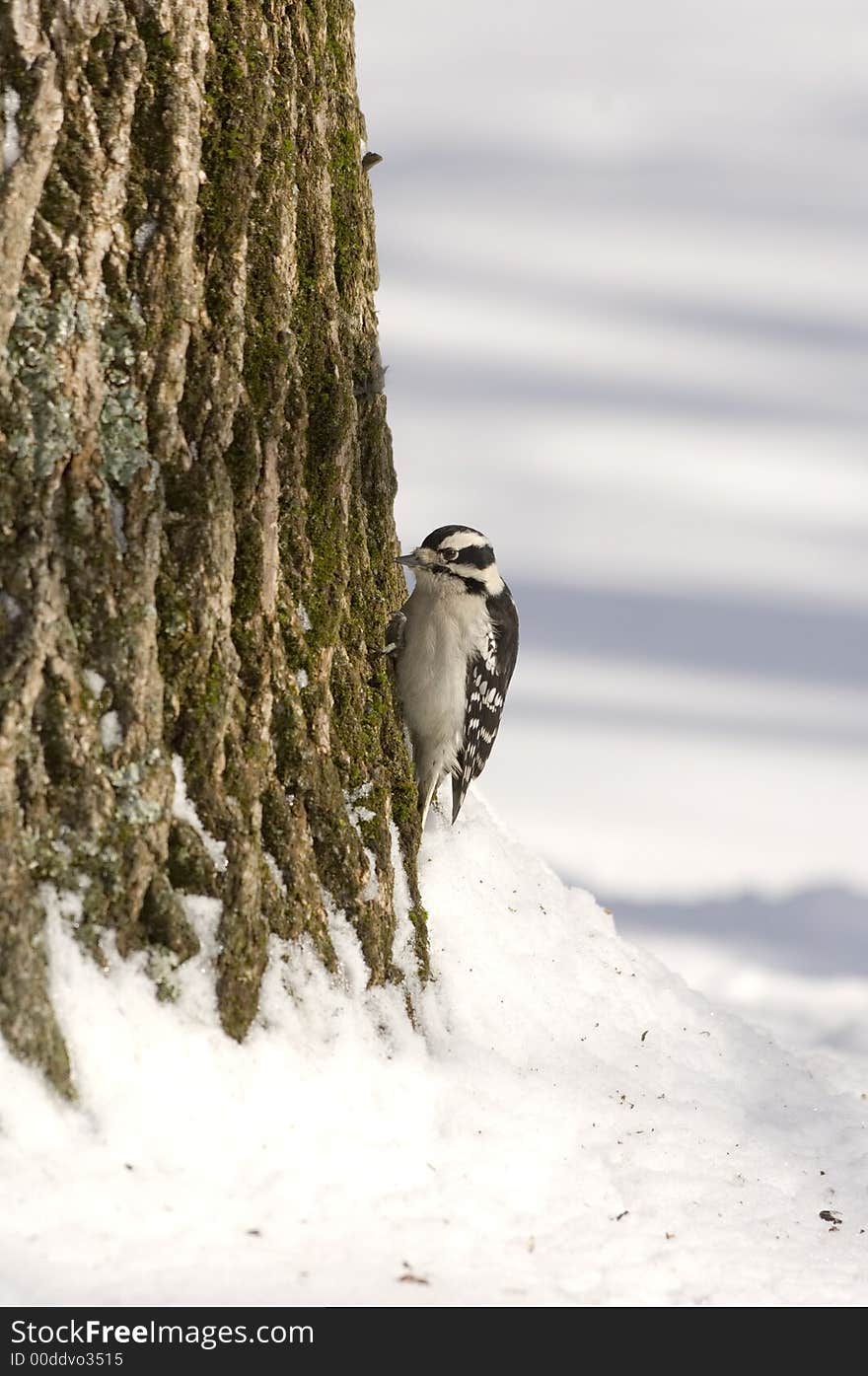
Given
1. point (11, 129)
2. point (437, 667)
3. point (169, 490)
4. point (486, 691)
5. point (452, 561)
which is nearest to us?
point (11, 129)

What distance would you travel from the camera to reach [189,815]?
381cm

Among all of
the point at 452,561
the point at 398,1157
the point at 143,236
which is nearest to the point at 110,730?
the point at 143,236

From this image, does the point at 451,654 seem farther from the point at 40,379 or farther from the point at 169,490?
the point at 40,379

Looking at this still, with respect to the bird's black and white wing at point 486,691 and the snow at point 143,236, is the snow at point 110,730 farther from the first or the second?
the bird's black and white wing at point 486,691

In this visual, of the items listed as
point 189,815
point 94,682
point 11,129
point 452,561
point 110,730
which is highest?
point 11,129

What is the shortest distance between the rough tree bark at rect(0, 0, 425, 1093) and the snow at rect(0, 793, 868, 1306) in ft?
0.46

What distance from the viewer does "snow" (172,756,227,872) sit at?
12.4 ft

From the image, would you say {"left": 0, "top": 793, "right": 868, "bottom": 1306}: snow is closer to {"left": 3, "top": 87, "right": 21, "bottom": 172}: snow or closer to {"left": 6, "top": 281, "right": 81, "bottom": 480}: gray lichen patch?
{"left": 6, "top": 281, "right": 81, "bottom": 480}: gray lichen patch

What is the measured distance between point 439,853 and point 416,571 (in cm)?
117

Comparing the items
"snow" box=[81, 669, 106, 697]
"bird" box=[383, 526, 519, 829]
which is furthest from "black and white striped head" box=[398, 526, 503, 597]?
"snow" box=[81, 669, 106, 697]

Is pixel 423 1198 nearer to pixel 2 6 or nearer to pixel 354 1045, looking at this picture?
pixel 354 1045

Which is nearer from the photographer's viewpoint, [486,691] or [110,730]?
[110,730]

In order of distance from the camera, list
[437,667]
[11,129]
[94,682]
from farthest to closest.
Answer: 1. [437,667]
2. [94,682]
3. [11,129]

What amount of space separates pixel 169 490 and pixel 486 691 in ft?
7.22
